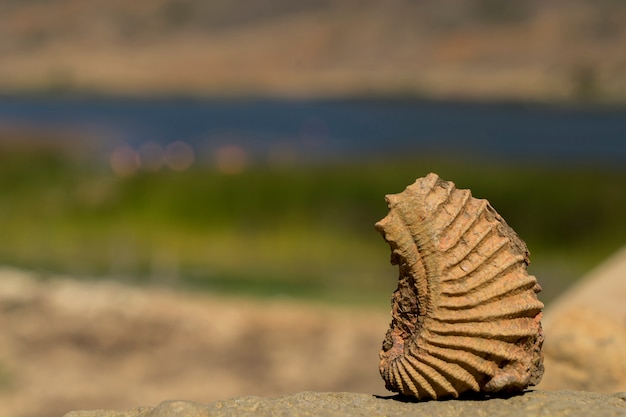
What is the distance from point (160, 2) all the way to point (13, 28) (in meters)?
14.3

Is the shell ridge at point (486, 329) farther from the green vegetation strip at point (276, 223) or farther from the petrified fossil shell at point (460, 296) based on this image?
the green vegetation strip at point (276, 223)

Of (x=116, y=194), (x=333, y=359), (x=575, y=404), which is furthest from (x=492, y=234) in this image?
(x=116, y=194)

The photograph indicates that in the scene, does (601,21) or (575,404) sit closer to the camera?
(575,404)

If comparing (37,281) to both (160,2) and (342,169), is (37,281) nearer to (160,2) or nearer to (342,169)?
(342,169)

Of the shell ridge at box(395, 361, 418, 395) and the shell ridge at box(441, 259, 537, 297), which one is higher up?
the shell ridge at box(441, 259, 537, 297)

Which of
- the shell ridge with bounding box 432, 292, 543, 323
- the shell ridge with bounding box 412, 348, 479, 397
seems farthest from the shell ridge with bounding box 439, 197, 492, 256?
the shell ridge with bounding box 412, 348, 479, 397

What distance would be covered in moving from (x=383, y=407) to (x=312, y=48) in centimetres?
7984

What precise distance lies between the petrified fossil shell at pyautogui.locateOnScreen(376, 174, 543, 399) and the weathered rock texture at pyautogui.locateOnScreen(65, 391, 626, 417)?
0.33 feet

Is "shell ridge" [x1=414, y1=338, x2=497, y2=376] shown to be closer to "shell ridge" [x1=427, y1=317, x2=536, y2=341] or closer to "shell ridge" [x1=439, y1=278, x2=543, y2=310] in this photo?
"shell ridge" [x1=427, y1=317, x2=536, y2=341]

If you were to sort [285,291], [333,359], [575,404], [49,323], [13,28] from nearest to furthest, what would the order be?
[575,404] < [333,359] < [49,323] < [285,291] < [13,28]

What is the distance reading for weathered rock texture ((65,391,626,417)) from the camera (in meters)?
5.37

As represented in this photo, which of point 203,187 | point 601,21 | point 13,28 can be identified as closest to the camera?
point 203,187

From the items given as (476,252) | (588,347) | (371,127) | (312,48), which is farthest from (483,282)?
(312,48)

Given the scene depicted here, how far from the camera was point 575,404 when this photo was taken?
553 centimetres
